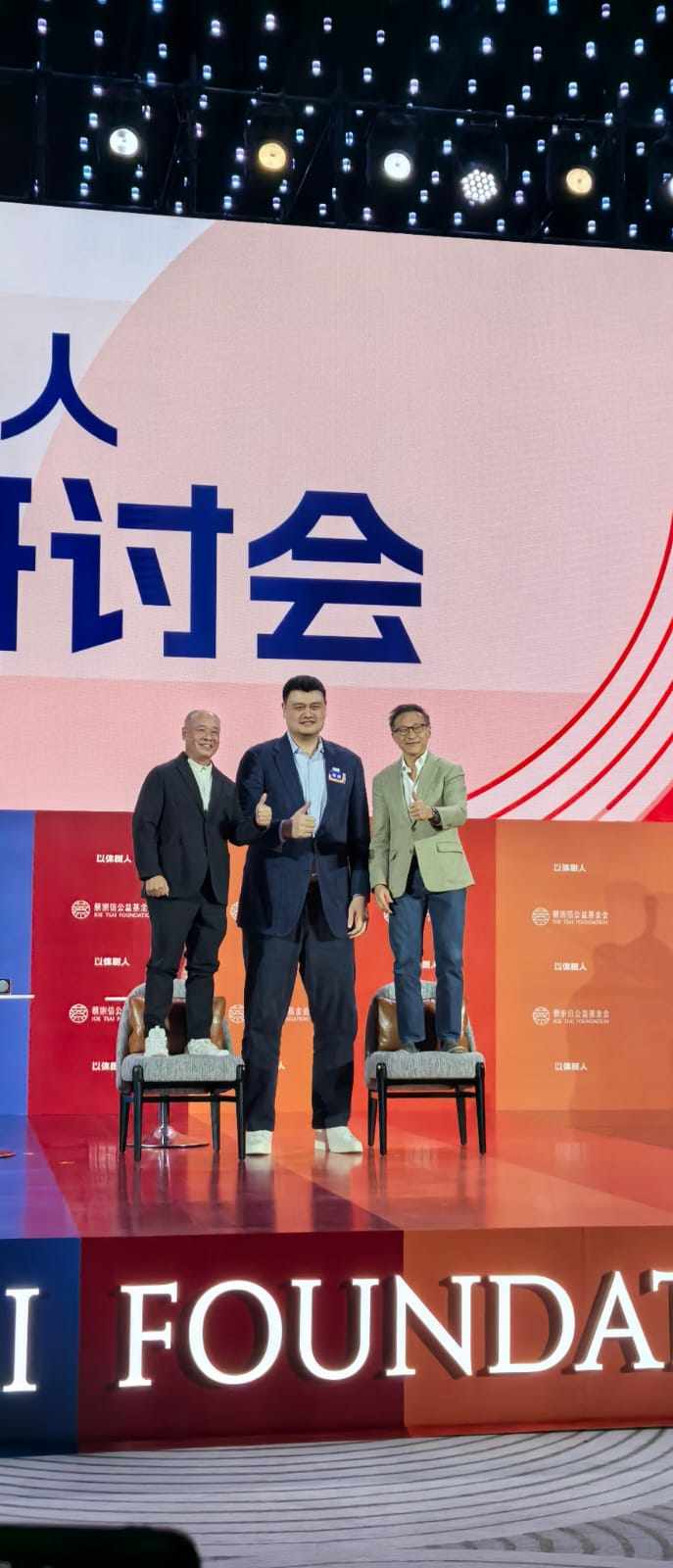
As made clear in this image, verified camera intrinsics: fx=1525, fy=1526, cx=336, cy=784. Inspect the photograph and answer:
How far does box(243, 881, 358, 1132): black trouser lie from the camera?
206 inches

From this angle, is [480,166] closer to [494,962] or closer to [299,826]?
[494,962]

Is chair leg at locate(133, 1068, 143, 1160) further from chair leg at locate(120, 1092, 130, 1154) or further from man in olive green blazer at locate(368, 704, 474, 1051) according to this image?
man in olive green blazer at locate(368, 704, 474, 1051)

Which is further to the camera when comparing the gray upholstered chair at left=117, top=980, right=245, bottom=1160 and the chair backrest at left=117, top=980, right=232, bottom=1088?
the chair backrest at left=117, top=980, right=232, bottom=1088

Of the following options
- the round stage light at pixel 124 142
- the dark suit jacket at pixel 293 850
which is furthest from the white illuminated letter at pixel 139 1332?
the round stage light at pixel 124 142

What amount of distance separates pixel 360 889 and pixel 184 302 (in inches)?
146

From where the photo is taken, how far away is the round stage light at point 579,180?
819 centimetres

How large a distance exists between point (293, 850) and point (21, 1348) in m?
2.33

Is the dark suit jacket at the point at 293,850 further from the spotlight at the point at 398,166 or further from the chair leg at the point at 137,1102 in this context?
the spotlight at the point at 398,166

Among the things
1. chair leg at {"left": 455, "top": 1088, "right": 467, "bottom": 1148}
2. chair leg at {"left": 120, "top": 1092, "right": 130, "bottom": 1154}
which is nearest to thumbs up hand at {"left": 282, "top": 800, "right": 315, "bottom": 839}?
chair leg at {"left": 120, "top": 1092, "right": 130, "bottom": 1154}

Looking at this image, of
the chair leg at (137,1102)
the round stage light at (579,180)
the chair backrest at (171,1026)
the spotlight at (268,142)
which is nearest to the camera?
the chair leg at (137,1102)

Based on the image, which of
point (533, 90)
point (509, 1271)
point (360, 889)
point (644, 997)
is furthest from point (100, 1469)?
point (533, 90)

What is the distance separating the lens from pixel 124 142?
779 cm

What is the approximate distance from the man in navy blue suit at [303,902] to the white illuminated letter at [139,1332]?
195cm

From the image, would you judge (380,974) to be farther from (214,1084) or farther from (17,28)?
(17,28)
